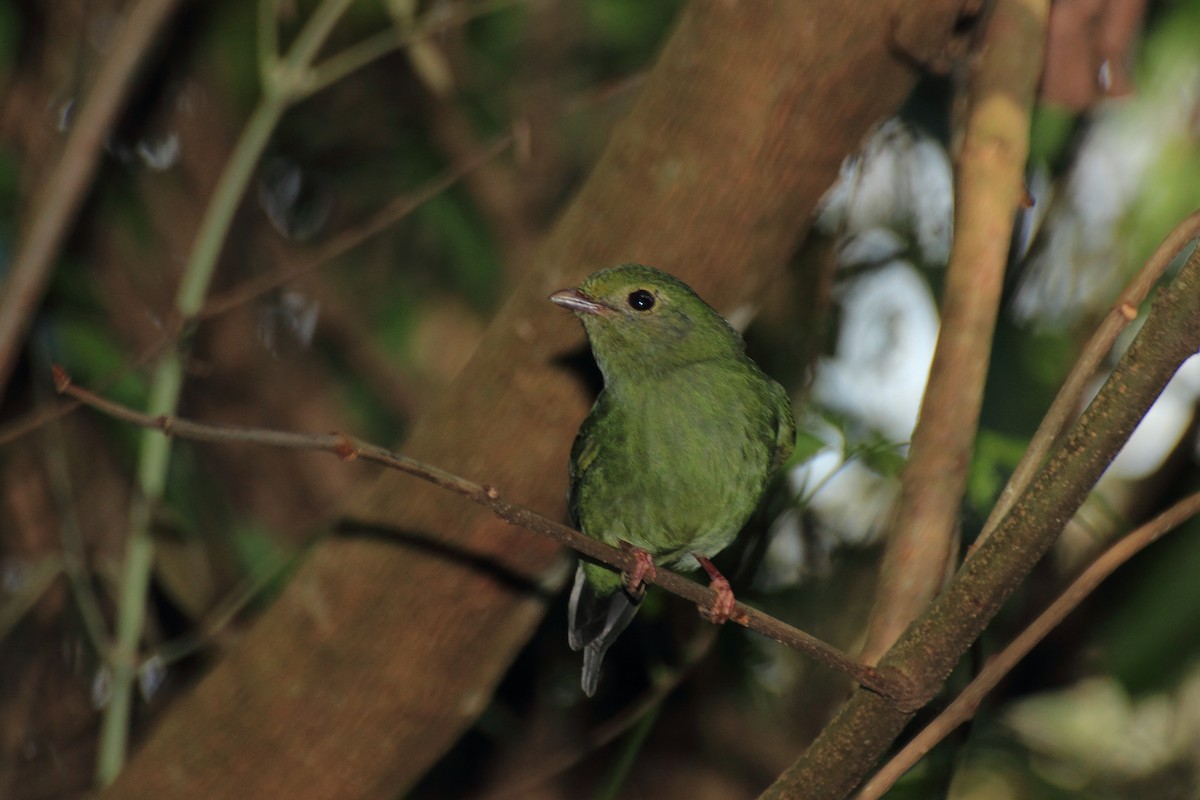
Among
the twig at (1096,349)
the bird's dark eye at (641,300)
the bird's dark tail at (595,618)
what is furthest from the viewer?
the bird's dark tail at (595,618)

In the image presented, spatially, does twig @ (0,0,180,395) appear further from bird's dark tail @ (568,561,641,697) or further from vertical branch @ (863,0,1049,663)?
vertical branch @ (863,0,1049,663)

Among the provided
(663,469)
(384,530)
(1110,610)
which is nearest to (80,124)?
(384,530)

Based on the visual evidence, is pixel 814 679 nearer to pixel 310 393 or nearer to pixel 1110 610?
pixel 1110 610

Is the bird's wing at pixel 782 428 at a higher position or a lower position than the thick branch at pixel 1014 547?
higher

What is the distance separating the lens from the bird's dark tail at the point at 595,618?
2906 millimetres

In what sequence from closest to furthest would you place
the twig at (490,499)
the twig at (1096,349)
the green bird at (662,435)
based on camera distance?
the twig at (490,499) → the twig at (1096,349) → the green bird at (662,435)

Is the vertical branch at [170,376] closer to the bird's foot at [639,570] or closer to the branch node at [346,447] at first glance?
the bird's foot at [639,570]

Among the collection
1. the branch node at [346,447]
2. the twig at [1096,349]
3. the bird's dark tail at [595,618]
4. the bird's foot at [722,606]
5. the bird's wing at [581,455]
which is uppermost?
the twig at [1096,349]

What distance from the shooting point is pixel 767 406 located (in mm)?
2668

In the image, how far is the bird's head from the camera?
2775 mm

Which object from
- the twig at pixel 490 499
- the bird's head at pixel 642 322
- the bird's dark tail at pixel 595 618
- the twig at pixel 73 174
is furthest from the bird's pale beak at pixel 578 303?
the twig at pixel 73 174

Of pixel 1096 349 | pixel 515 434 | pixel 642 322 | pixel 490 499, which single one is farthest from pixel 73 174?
pixel 1096 349

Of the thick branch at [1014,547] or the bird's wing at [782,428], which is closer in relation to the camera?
the thick branch at [1014,547]

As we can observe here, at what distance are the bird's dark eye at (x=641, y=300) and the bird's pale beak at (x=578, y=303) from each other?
0.17ft
